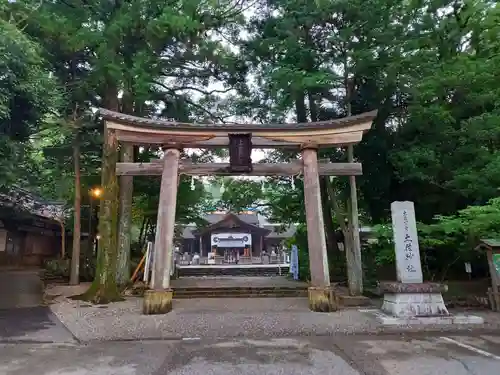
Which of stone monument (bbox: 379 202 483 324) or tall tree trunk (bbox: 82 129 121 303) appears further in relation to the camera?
tall tree trunk (bbox: 82 129 121 303)

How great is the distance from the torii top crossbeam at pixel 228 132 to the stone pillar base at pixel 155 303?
3781 millimetres

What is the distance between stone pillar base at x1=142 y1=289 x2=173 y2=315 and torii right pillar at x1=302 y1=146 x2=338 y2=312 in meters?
3.34

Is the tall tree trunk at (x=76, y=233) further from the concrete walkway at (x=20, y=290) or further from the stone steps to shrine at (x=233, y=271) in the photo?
the stone steps to shrine at (x=233, y=271)

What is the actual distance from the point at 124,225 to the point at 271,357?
831cm

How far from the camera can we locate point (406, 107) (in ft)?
43.7

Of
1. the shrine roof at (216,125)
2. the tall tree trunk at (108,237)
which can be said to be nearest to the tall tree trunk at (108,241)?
the tall tree trunk at (108,237)

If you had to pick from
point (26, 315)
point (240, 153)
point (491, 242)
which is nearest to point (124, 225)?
point (26, 315)

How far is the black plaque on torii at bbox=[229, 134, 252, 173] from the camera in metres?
9.56

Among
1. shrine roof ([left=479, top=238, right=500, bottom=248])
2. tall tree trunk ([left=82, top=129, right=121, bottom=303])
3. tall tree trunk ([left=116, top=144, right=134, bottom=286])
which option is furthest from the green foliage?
shrine roof ([left=479, top=238, right=500, bottom=248])

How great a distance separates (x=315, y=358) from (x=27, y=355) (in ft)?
14.5

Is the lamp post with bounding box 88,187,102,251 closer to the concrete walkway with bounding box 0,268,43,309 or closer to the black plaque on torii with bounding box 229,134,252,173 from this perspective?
the concrete walkway with bounding box 0,268,43,309

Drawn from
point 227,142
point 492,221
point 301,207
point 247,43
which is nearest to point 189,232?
point 301,207

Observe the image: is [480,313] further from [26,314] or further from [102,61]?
[102,61]

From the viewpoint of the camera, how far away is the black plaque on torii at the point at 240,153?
956 centimetres
